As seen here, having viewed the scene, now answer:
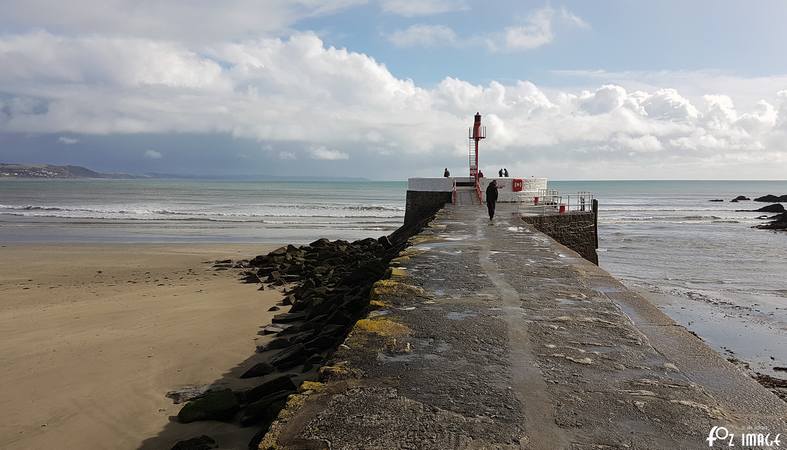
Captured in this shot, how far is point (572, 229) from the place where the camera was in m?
16.9

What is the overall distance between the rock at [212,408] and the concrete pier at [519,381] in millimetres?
1379

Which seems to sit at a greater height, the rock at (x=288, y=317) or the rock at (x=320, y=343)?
the rock at (x=320, y=343)

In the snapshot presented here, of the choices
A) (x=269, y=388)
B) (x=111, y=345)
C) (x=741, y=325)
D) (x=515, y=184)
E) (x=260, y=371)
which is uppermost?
(x=515, y=184)

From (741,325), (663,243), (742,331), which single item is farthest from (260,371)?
(663,243)

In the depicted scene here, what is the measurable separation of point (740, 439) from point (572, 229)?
584 inches

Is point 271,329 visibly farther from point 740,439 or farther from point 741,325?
point 741,325

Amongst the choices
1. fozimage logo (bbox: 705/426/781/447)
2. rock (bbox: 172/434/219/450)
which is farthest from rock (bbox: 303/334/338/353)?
fozimage logo (bbox: 705/426/781/447)

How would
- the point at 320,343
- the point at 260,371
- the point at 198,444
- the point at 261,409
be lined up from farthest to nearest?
1. the point at 320,343
2. the point at 260,371
3. the point at 261,409
4. the point at 198,444

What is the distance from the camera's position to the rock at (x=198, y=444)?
13.0 feet

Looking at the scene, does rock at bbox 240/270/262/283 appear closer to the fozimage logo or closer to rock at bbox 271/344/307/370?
rock at bbox 271/344/307/370

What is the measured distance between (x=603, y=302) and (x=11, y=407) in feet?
17.8

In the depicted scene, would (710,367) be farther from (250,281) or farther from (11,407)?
(250,281)

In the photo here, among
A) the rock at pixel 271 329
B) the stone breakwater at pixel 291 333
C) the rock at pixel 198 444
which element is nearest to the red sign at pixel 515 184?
the stone breakwater at pixel 291 333

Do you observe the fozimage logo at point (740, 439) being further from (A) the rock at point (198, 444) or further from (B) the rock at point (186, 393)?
(B) the rock at point (186, 393)
